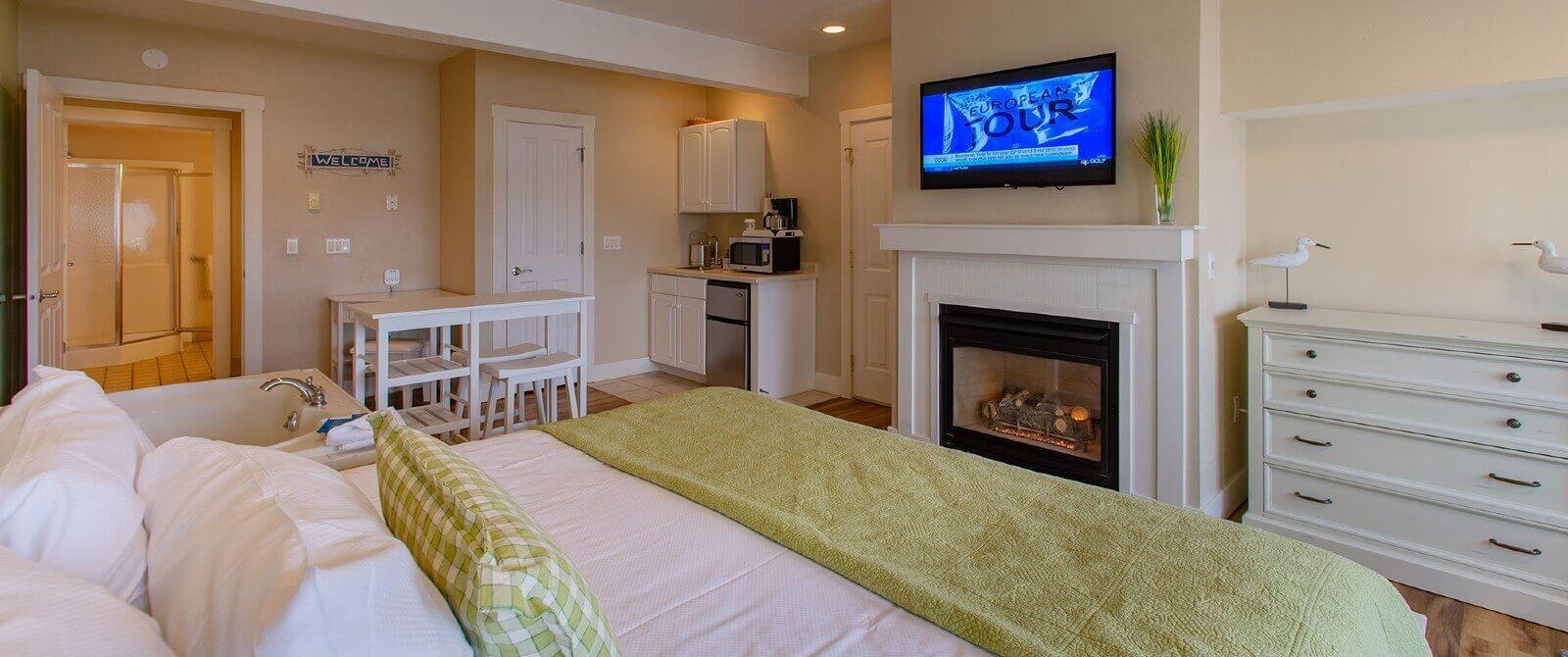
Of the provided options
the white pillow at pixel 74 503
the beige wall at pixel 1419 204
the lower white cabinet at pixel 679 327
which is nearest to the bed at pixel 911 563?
the white pillow at pixel 74 503

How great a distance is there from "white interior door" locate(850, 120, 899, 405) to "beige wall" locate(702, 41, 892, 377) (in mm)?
171

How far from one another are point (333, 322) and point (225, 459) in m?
4.49

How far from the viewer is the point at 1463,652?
7.57 feet

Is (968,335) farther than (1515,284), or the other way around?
(968,335)

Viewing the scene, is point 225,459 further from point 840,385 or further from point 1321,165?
point 840,385

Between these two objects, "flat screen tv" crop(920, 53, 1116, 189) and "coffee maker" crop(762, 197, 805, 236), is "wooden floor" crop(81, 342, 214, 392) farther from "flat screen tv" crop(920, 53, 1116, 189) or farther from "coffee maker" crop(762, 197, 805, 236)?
"flat screen tv" crop(920, 53, 1116, 189)

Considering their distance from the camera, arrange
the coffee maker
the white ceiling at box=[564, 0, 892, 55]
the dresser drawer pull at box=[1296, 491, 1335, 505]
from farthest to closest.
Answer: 1. the coffee maker
2. the white ceiling at box=[564, 0, 892, 55]
3. the dresser drawer pull at box=[1296, 491, 1335, 505]

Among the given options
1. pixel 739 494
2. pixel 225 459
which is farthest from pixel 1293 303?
pixel 225 459

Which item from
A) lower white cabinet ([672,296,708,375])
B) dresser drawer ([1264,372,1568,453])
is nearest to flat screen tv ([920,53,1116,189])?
dresser drawer ([1264,372,1568,453])

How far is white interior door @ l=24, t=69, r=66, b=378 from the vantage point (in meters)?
3.38

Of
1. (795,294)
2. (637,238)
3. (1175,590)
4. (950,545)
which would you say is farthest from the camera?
(637,238)

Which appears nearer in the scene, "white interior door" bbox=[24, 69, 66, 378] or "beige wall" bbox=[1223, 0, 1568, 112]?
"beige wall" bbox=[1223, 0, 1568, 112]

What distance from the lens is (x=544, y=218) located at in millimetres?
5816

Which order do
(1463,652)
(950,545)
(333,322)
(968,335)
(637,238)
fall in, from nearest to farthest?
(950,545)
(1463,652)
(968,335)
(333,322)
(637,238)
